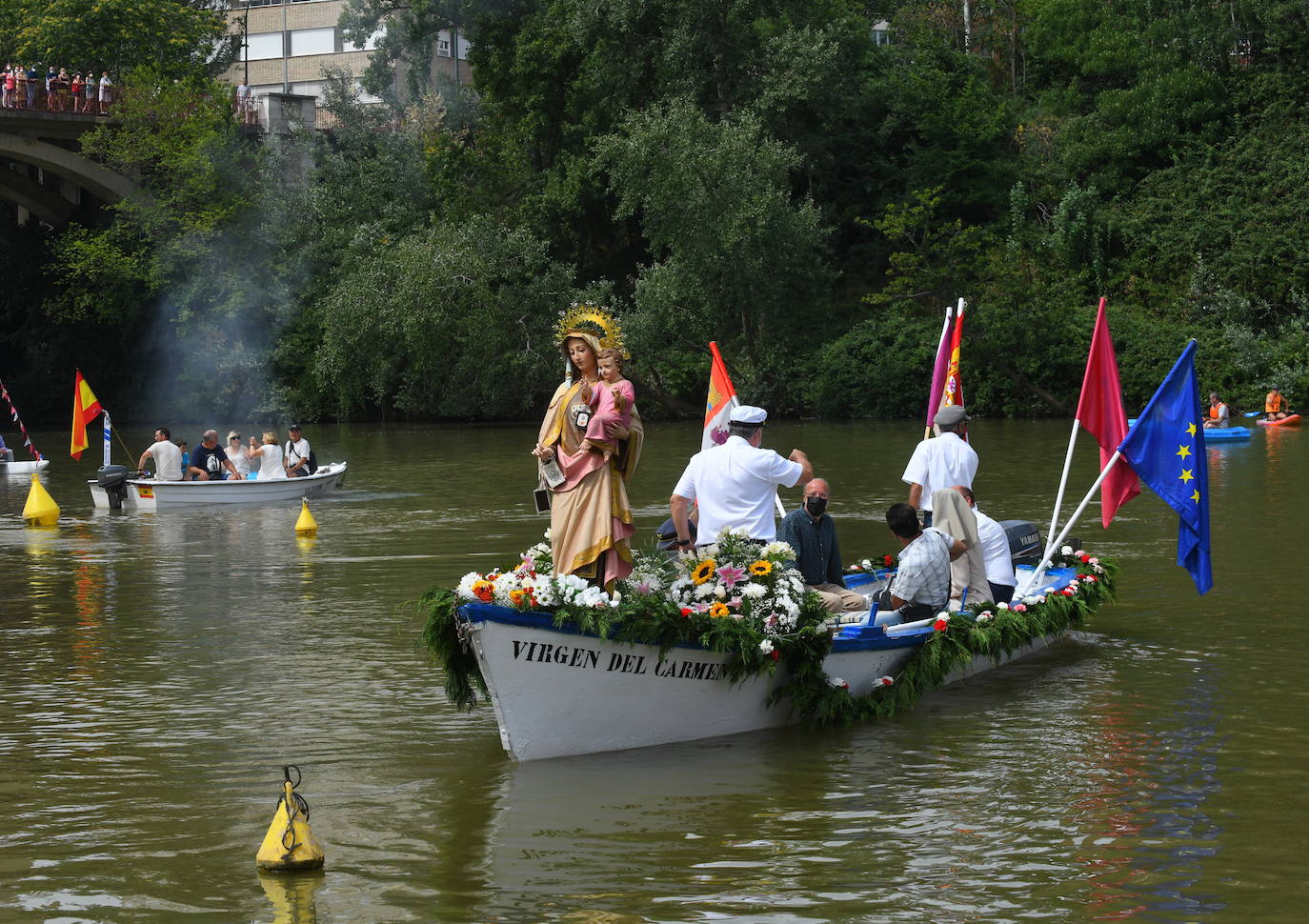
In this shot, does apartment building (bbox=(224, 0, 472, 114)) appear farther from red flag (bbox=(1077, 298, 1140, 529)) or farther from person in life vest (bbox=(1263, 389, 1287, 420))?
red flag (bbox=(1077, 298, 1140, 529))

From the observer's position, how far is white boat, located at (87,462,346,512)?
2819 cm

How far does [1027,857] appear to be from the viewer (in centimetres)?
862

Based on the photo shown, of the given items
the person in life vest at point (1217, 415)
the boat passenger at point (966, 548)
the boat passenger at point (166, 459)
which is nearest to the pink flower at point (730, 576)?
the boat passenger at point (966, 548)

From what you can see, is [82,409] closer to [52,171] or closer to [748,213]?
[748,213]

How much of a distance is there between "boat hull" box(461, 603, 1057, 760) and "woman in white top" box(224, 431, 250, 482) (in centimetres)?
1929

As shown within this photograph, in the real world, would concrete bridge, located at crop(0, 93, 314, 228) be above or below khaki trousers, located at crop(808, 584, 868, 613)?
above

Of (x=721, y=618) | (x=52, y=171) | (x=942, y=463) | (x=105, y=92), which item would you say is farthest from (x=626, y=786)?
(x=105, y=92)

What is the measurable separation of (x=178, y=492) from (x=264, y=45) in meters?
60.8

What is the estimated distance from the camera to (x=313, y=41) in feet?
271

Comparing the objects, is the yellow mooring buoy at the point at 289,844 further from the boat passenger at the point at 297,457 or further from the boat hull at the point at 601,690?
the boat passenger at the point at 297,457

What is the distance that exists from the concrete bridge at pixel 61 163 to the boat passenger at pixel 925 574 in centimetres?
4929

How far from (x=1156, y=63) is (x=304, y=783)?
49.5m

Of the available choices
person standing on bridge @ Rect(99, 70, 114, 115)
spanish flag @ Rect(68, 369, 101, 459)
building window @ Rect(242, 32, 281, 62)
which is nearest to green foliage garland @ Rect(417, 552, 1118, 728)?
spanish flag @ Rect(68, 369, 101, 459)

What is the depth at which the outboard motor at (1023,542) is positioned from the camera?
16125 millimetres
